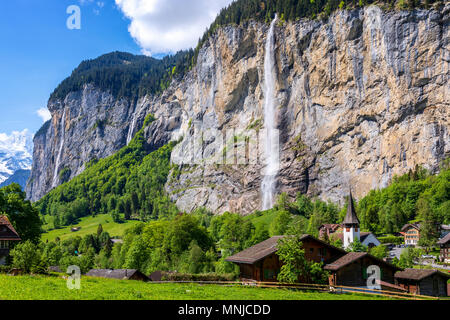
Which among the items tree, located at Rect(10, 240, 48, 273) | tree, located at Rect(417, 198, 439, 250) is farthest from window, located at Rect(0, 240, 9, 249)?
tree, located at Rect(417, 198, 439, 250)

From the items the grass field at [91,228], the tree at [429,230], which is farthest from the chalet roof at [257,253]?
the grass field at [91,228]

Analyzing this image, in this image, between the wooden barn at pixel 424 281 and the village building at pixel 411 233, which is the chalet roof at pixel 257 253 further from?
the village building at pixel 411 233

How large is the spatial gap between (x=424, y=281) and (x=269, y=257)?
68.8 ft

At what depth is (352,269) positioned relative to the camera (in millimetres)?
38625

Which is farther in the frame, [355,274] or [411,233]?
[411,233]

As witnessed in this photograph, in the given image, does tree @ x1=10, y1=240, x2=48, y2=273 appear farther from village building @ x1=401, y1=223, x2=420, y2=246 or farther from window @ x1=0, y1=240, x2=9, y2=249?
village building @ x1=401, y1=223, x2=420, y2=246

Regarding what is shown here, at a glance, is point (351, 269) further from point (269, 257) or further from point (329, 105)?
point (329, 105)

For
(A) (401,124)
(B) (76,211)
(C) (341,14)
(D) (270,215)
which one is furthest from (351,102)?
(B) (76,211)

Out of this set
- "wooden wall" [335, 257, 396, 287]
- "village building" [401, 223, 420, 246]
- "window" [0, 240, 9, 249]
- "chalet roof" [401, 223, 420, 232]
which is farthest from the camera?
"chalet roof" [401, 223, 420, 232]

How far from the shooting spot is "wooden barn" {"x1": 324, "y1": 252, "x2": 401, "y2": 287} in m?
37.7

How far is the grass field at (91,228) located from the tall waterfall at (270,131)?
177 ft

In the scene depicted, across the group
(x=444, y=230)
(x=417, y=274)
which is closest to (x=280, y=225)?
(x=444, y=230)

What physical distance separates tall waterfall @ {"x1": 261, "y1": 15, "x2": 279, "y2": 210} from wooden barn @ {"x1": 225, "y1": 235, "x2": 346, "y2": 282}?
9759 centimetres

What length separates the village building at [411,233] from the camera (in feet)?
290
